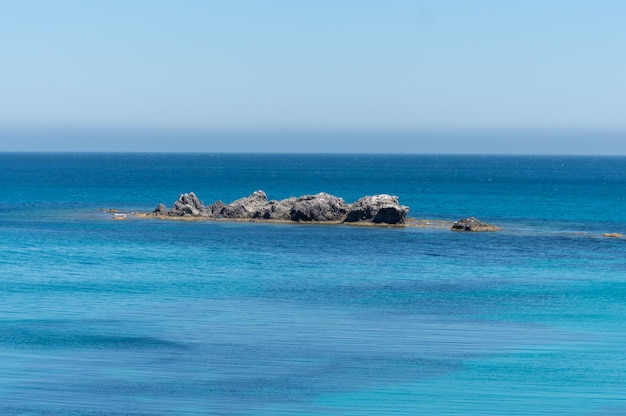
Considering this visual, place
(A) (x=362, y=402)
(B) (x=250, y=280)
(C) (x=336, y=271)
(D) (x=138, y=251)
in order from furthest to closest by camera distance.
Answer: (D) (x=138, y=251) → (C) (x=336, y=271) → (B) (x=250, y=280) → (A) (x=362, y=402)

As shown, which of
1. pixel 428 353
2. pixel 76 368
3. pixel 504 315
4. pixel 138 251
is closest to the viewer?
pixel 76 368

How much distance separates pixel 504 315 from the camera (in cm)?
4331

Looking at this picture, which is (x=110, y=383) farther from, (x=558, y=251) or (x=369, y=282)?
(x=558, y=251)

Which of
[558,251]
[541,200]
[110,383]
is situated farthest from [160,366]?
[541,200]

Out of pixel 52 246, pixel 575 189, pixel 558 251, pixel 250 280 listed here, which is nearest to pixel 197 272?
pixel 250 280

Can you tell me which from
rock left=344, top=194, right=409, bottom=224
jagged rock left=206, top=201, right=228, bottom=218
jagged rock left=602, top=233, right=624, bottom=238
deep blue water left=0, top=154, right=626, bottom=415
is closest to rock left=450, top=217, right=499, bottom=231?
deep blue water left=0, top=154, right=626, bottom=415

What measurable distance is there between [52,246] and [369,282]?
27821 millimetres

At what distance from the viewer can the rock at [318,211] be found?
9062 centimetres

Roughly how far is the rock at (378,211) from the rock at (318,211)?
1.27 m

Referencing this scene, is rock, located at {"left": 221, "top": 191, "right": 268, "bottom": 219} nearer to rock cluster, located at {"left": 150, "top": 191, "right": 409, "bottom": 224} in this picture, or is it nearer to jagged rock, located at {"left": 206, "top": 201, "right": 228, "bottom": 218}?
rock cluster, located at {"left": 150, "top": 191, "right": 409, "bottom": 224}

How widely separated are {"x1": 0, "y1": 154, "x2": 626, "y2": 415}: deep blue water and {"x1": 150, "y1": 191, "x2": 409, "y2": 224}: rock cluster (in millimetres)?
6993

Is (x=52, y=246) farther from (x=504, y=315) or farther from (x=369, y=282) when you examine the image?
(x=504, y=315)

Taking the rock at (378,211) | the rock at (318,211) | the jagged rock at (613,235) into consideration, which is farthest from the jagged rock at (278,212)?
the jagged rock at (613,235)

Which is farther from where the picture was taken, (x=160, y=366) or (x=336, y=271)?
(x=336, y=271)
